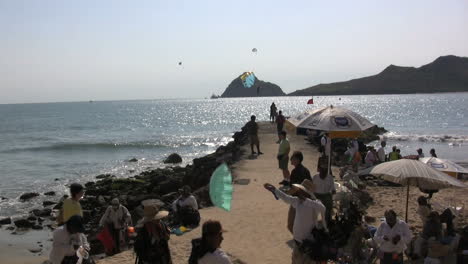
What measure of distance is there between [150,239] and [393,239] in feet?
12.2

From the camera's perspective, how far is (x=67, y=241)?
5.57 m

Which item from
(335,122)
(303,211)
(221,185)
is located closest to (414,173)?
(335,122)

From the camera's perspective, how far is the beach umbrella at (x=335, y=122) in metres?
10.1

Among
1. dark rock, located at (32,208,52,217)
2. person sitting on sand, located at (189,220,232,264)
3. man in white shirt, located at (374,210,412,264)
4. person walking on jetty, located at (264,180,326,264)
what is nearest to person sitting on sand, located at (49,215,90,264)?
person sitting on sand, located at (189,220,232,264)

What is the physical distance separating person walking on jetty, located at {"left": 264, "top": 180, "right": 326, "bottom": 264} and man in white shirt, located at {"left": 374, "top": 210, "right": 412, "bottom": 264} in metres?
1.66

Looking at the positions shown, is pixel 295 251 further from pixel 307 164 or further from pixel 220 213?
pixel 307 164

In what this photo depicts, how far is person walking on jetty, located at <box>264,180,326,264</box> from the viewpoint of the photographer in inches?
225

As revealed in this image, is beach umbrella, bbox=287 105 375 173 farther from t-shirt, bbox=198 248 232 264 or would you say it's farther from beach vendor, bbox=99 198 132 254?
t-shirt, bbox=198 248 232 264

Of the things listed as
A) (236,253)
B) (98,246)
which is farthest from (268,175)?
(236,253)

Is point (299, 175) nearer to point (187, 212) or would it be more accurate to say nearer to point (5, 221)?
point (187, 212)

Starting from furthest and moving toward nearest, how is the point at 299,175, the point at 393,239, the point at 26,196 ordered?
the point at 26,196, the point at 299,175, the point at 393,239

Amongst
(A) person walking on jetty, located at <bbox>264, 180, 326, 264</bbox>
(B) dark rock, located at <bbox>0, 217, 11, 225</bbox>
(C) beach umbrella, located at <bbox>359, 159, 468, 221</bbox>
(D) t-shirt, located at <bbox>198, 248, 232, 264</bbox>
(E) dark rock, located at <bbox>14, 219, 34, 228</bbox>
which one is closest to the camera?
(D) t-shirt, located at <bbox>198, 248, 232, 264</bbox>

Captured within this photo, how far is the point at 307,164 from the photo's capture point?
60.8 ft

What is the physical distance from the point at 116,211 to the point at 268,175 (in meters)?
7.71
